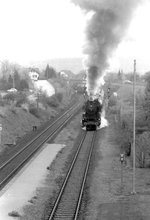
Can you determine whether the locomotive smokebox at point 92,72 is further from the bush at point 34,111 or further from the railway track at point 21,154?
the bush at point 34,111

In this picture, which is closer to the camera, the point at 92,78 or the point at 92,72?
the point at 92,72

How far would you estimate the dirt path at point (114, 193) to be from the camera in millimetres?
25297

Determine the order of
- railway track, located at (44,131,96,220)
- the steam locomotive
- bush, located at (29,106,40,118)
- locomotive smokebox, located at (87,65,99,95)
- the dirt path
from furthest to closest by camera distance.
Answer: bush, located at (29,106,40,118), locomotive smokebox, located at (87,65,99,95), the steam locomotive, the dirt path, railway track, located at (44,131,96,220)

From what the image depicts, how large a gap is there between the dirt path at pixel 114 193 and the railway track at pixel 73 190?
74 centimetres

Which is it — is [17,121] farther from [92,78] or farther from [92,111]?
[92,111]

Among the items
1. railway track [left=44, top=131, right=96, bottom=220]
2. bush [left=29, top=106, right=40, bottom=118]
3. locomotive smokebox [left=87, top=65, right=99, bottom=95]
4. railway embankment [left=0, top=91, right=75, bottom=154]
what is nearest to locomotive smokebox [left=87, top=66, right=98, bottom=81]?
locomotive smokebox [left=87, top=65, right=99, bottom=95]

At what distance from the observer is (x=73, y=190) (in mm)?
31359

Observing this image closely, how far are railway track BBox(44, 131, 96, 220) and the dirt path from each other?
2.43ft

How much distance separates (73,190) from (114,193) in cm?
298

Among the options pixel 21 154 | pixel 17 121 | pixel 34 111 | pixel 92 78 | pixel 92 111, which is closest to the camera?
pixel 21 154

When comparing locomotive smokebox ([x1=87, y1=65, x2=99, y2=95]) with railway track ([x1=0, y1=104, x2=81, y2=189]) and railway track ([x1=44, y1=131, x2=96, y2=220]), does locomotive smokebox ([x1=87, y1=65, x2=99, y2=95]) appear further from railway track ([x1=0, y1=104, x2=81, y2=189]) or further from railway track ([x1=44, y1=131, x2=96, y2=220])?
railway track ([x1=44, y1=131, x2=96, y2=220])

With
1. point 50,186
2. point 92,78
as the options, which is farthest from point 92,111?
point 50,186

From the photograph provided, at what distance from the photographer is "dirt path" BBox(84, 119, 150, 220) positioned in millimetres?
25297

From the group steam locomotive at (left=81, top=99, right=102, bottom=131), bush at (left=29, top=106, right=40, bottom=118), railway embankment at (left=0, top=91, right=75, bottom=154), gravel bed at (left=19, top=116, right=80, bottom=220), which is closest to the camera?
gravel bed at (left=19, top=116, right=80, bottom=220)
